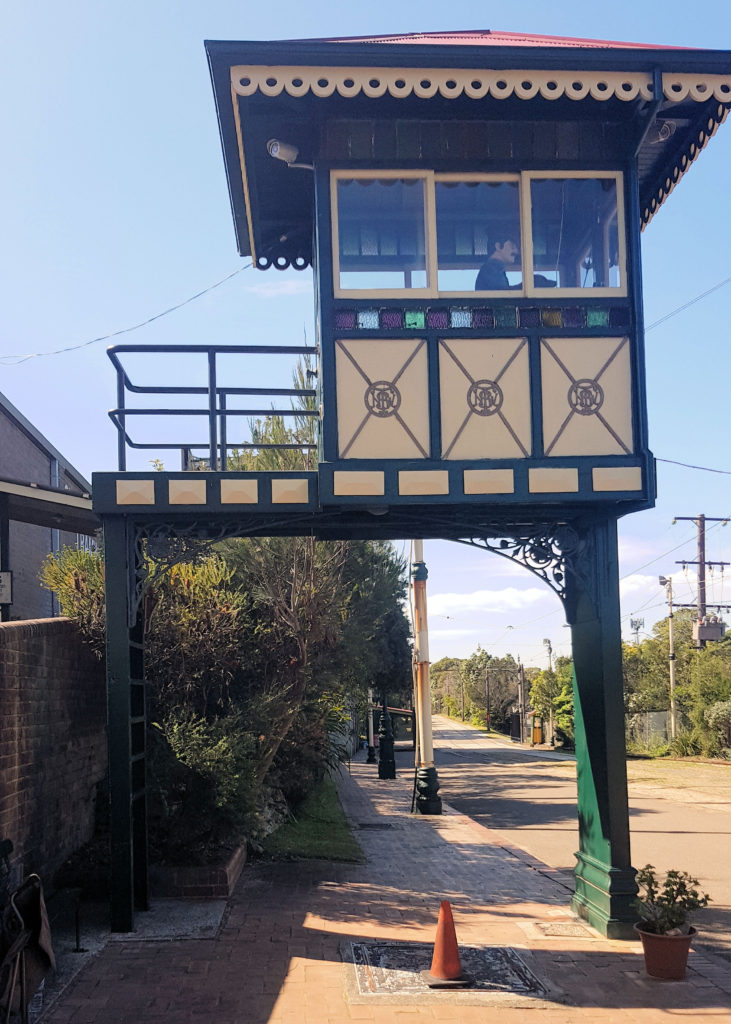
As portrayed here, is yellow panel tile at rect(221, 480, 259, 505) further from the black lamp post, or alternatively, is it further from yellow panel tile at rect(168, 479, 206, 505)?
the black lamp post

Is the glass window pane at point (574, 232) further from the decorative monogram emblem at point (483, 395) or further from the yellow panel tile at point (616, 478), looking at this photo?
the yellow panel tile at point (616, 478)

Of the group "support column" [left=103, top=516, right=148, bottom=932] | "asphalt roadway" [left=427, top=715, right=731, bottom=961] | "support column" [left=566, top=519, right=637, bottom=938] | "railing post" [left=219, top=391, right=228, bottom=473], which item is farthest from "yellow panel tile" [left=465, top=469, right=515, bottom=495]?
"asphalt roadway" [left=427, top=715, right=731, bottom=961]

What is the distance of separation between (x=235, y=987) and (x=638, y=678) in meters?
45.3

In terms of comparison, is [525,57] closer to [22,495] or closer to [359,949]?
[359,949]

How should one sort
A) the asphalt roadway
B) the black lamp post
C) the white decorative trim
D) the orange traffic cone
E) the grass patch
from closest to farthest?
1. the orange traffic cone
2. the white decorative trim
3. the grass patch
4. the asphalt roadway
5. the black lamp post

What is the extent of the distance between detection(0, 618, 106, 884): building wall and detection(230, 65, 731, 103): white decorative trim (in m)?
5.11

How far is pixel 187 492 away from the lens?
323 inches

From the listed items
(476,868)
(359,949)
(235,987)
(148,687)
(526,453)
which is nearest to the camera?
(235,987)

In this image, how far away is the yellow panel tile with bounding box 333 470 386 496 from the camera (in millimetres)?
8078

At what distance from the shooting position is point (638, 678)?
49000 millimetres

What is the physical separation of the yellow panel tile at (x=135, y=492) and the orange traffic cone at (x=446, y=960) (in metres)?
4.10

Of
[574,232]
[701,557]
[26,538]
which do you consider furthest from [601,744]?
[701,557]

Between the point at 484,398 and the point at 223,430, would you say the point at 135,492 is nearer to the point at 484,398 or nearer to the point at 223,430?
the point at 223,430

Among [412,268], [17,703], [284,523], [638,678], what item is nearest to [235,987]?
[17,703]
